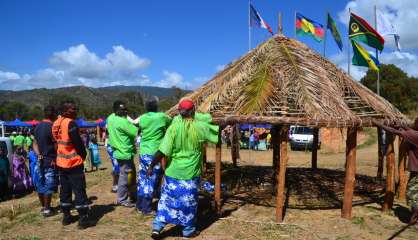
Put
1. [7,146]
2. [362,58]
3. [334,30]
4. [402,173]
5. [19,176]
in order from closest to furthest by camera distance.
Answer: [402,173] < [7,146] < [19,176] < [362,58] < [334,30]

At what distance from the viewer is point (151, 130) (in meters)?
6.59

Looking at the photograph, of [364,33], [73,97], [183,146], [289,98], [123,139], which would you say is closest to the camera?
[183,146]

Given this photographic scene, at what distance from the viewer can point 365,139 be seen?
86.2 feet

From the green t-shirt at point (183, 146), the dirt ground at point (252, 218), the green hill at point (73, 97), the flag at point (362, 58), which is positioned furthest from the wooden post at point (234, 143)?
the green hill at point (73, 97)

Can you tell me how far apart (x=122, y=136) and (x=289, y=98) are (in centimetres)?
306

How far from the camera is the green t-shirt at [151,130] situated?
658 centimetres

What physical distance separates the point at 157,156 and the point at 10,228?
300 centimetres

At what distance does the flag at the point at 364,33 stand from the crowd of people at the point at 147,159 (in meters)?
6.02

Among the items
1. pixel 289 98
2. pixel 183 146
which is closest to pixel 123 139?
pixel 183 146

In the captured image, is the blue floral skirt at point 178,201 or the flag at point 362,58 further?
the flag at point 362,58

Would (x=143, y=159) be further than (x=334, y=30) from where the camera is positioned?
No

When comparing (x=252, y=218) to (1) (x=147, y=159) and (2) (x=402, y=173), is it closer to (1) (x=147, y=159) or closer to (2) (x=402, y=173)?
(1) (x=147, y=159)

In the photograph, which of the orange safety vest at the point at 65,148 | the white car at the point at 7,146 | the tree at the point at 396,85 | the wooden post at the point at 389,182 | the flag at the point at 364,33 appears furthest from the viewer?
the tree at the point at 396,85

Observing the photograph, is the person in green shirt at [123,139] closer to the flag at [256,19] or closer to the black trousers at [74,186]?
the black trousers at [74,186]
